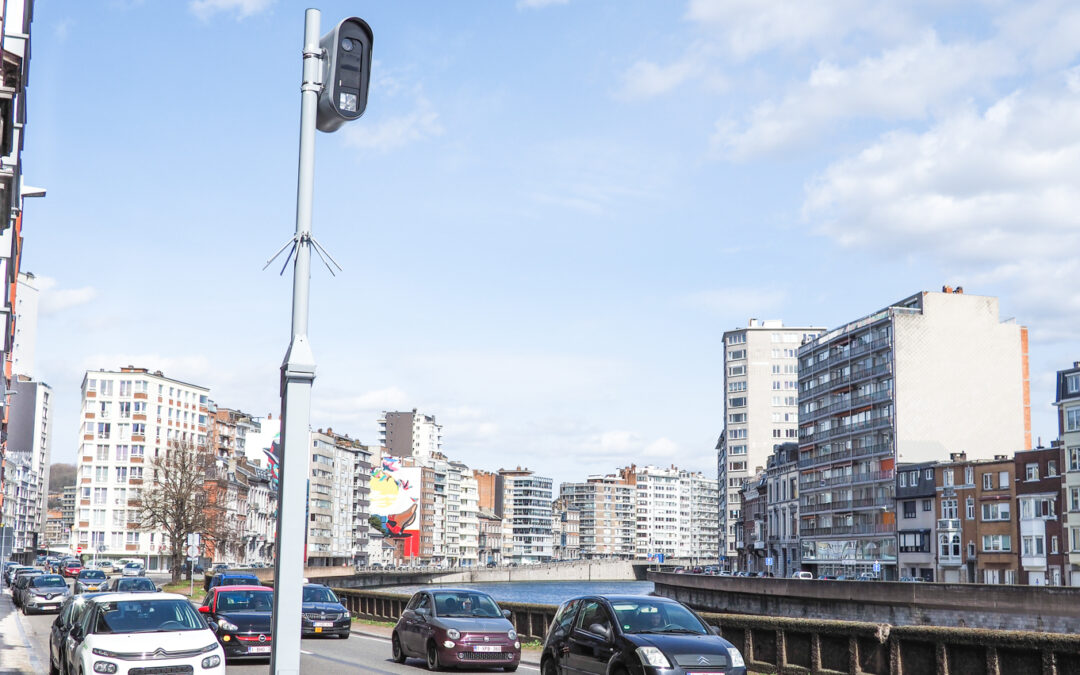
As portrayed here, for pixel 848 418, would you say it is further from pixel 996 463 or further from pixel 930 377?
pixel 996 463

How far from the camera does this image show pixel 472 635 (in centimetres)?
2306

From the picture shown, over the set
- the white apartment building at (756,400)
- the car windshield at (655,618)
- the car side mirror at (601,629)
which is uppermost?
the white apartment building at (756,400)

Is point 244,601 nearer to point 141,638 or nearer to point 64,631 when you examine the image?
point 64,631

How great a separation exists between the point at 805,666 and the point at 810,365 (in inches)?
4371

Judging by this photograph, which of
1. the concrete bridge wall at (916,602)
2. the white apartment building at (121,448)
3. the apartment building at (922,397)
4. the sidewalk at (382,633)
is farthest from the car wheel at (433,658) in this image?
the white apartment building at (121,448)

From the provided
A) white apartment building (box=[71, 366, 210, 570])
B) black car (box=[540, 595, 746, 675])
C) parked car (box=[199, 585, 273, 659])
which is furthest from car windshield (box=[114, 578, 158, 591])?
white apartment building (box=[71, 366, 210, 570])

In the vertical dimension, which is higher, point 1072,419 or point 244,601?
point 1072,419

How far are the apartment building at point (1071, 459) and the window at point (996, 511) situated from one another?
277 inches

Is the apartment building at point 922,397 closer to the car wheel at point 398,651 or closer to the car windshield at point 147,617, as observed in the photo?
the car wheel at point 398,651

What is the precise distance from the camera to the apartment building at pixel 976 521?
288 feet

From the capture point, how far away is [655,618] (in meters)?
16.5

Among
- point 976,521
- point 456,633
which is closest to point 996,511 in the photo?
point 976,521

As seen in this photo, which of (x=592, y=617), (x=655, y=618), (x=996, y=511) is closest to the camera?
(x=655, y=618)

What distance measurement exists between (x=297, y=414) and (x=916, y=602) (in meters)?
58.4
